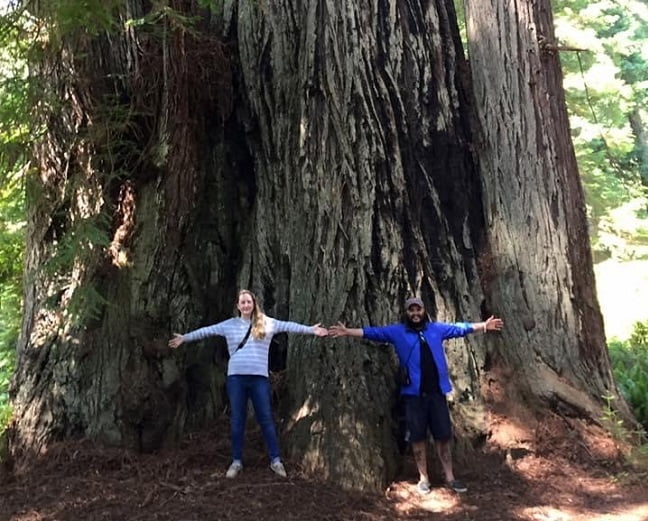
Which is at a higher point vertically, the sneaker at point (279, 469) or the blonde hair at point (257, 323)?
the blonde hair at point (257, 323)

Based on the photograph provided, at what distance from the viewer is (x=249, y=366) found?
579 centimetres

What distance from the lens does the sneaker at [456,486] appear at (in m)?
5.48

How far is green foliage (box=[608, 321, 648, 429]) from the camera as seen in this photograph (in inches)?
299

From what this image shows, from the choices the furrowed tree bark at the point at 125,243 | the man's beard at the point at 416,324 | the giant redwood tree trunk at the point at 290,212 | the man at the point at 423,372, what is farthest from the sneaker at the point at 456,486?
the furrowed tree bark at the point at 125,243

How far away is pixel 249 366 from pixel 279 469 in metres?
0.86

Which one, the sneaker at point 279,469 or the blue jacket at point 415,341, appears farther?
the blue jacket at point 415,341

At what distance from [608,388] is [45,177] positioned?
5742 mm

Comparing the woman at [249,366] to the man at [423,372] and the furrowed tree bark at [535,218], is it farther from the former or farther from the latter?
the furrowed tree bark at [535,218]

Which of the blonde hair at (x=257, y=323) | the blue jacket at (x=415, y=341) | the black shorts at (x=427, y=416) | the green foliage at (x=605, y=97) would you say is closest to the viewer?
the black shorts at (x=427, y=416)

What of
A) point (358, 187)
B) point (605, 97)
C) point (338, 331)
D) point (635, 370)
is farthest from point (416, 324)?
point (605, 97)

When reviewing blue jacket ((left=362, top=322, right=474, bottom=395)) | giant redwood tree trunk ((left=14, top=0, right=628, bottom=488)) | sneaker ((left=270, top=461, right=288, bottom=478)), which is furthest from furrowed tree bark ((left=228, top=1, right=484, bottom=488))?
blue jacket ((left=362, top=322, right=474, bottom=395))

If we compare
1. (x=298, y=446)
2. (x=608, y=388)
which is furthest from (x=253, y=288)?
(x=608, y=388)

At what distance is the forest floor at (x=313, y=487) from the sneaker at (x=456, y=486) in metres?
0.04

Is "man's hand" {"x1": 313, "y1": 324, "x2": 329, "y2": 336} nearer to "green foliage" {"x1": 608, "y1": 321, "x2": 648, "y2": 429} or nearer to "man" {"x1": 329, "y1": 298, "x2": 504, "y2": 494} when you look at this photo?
"man" {"x1": 329, "y1": 298, "x2": 504, "y2": 494}
